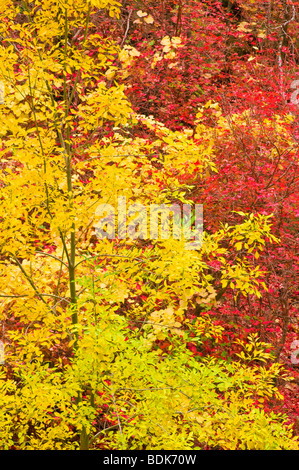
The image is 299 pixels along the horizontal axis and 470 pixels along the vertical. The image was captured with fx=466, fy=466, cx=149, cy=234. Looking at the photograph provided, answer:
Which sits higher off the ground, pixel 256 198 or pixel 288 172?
pixel 288 172

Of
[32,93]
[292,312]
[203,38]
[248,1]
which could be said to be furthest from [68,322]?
[248,1]

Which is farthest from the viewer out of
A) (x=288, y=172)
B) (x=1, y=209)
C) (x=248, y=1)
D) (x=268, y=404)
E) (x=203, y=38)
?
(x=248, y=1)

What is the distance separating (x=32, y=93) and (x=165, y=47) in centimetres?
661

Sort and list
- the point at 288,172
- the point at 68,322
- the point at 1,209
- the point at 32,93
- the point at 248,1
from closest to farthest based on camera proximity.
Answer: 1. the point at 1,209
2. the point at 32,93
3. the point at 68,322
4. the point at 288,172
5. the point at 248,1

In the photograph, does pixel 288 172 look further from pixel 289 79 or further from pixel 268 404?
pixel 289 79

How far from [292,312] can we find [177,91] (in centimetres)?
522

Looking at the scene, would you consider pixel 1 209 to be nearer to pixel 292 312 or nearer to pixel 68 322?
pixel 68 322

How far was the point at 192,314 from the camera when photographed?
6332 mm

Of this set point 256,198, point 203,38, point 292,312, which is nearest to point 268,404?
point 292,312

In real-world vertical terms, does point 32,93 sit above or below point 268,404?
above

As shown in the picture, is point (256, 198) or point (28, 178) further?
point (256, 198)

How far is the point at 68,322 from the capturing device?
3.94 meters

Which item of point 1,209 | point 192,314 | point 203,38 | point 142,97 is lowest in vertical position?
point 192,314

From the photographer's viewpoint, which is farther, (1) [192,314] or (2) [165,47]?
(2) [165,47]
